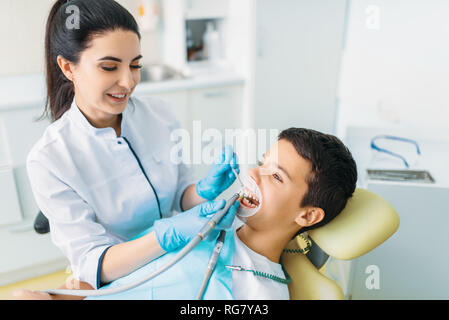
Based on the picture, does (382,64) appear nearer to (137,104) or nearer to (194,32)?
(194,32)

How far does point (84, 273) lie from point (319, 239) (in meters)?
0.64

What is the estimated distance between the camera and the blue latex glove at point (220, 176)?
3.68 feet

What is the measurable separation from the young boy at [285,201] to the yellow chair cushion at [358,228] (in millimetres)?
36

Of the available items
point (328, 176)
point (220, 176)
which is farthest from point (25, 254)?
point (328, 176)

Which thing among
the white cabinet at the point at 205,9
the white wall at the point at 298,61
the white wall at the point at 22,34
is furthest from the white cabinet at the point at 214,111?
the white wall at the point at 22,34

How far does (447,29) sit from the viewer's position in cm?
164

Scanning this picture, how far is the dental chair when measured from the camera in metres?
0.99

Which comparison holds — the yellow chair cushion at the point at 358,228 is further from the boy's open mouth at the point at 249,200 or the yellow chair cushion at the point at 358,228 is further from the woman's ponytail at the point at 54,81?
the woman's ponytail at the point at 54,81

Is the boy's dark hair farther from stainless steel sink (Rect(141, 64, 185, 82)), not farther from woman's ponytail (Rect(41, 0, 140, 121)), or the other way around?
stainless steel sink (Rect(141, 64, 185, 82))

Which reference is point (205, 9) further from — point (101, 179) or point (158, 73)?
point (101, 179)

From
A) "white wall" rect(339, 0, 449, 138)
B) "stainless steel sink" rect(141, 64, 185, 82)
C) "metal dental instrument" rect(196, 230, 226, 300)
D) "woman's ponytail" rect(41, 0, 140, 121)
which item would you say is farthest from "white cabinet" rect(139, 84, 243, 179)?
"metal dental instrument" rect(196, 230, 226, 300)

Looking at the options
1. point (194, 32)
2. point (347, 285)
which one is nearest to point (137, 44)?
point (347, 285)

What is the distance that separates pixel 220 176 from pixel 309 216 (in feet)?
0.93

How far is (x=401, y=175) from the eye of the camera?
5.15 ft
